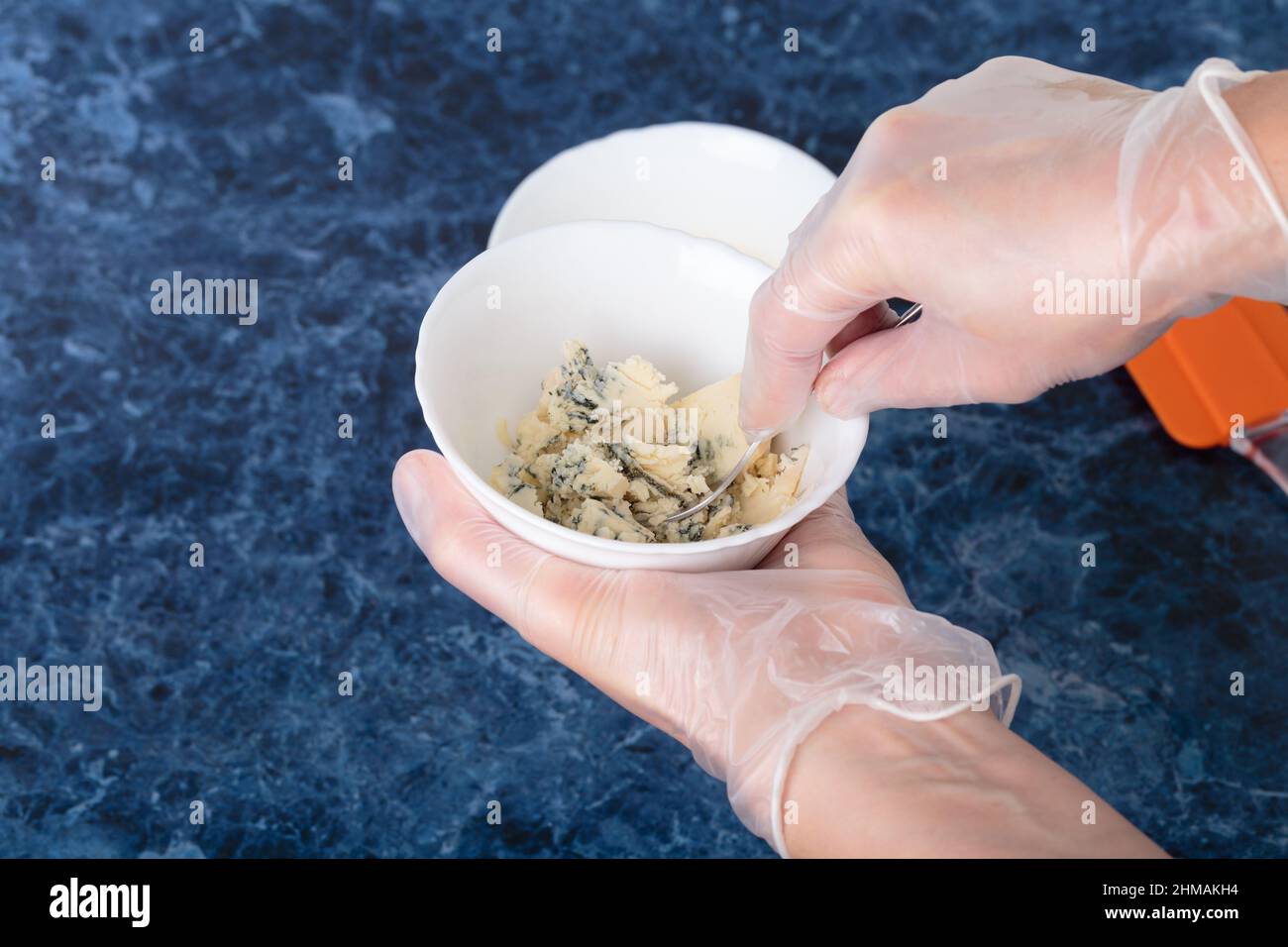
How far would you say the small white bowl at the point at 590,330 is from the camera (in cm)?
105

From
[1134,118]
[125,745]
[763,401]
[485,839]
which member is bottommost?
[485,839]

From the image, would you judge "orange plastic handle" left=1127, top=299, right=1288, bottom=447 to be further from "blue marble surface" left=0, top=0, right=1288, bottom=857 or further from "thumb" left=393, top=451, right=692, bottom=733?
"thumb" left=393, top=451, right=692, bottom=733

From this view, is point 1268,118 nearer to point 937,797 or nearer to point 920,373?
point 920,373

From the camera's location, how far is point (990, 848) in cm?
82

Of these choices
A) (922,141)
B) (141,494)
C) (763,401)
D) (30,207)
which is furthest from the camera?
(30,207)

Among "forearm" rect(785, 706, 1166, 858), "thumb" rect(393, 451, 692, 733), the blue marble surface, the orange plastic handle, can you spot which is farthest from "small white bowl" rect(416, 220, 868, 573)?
the orange plastic handle

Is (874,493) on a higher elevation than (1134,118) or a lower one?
lower

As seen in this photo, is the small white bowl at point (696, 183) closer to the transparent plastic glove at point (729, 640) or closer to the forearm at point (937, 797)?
the transparent plastic glove at point (729, 640)

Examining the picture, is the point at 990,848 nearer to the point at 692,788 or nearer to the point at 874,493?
the point at 692,788

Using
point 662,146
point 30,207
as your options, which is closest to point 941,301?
point 662,146

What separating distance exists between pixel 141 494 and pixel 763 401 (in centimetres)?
97

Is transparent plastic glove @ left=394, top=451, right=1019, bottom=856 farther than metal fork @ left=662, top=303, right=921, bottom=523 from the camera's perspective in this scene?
No

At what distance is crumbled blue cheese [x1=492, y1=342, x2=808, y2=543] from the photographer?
1.10 m

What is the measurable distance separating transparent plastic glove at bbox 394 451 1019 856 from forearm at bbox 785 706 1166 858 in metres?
0.02
